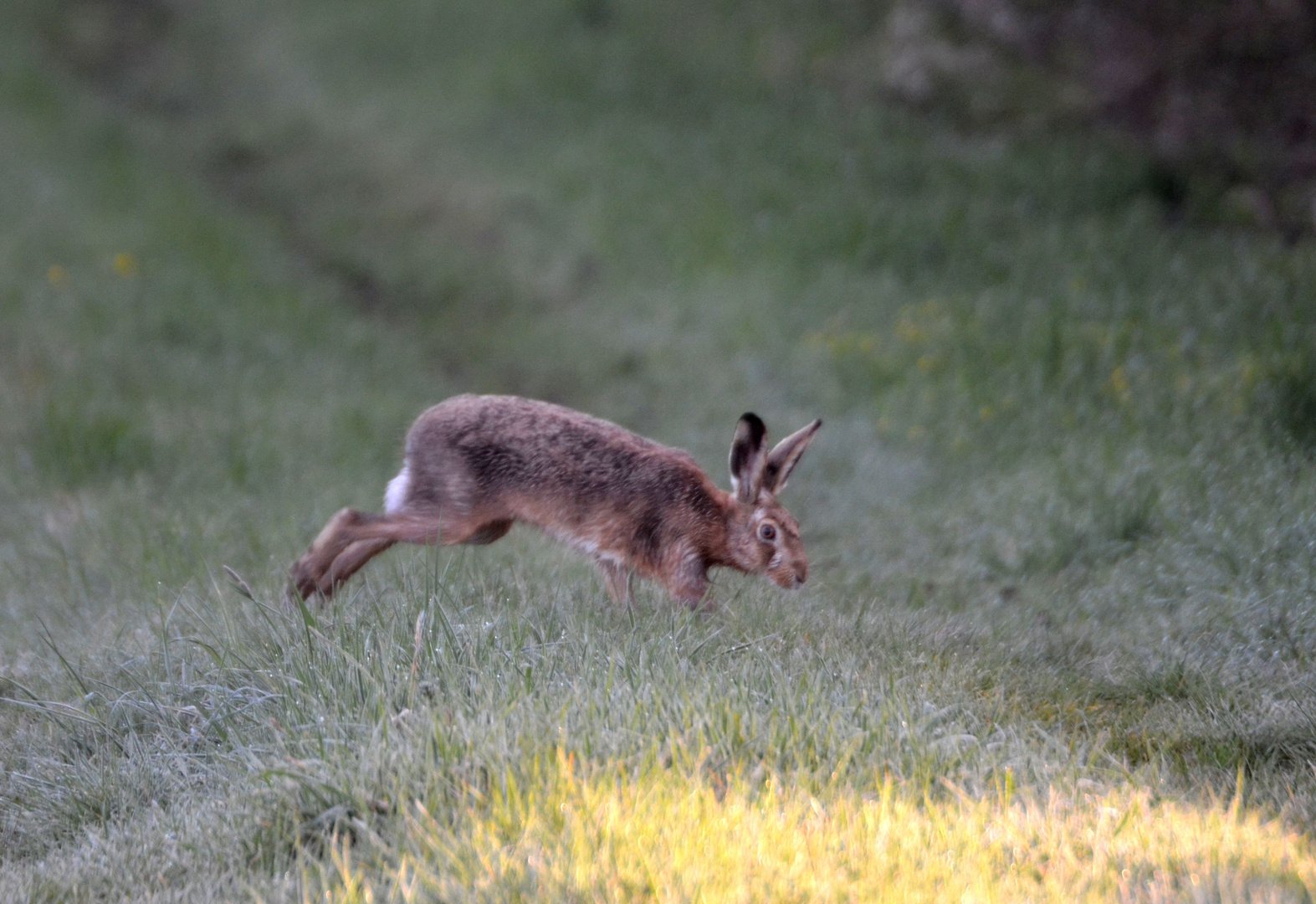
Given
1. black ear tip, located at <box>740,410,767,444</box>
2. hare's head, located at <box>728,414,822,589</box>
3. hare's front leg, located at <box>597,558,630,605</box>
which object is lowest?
hare's front leg, located at <box>597,558,630,605</box>

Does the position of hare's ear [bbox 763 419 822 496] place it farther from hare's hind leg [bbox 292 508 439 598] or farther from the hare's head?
hare's hind leg [bbox 292 508 439 598]

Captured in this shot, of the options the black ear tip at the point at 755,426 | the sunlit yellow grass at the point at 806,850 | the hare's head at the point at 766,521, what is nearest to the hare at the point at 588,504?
the hare's head at the point at 766,521

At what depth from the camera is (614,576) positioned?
572 cm

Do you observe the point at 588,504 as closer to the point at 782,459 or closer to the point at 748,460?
the point at 748,460

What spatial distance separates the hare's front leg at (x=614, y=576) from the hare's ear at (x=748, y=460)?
64 centimetres

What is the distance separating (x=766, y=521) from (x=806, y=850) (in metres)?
2.58

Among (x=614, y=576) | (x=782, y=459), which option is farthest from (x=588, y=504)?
(x=782, y=459)

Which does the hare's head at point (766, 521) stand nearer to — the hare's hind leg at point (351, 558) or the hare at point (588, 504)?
the hare at point (588, 504)

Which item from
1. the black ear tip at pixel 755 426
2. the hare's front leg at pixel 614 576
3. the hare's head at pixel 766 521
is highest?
the black ear tip at pixel 755 426

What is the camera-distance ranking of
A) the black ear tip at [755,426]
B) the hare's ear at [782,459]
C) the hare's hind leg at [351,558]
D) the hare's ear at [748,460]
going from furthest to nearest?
1. the hare's hind leg at [351,558]
2. the hare's ear at [782,459]
3. the hare's ear at [748,460]
4. the black ear tip at [755,426]

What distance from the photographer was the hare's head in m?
5.56

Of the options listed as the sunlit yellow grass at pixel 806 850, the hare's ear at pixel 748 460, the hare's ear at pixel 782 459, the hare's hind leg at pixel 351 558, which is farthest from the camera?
the hare's hind leg at pixel 351 558

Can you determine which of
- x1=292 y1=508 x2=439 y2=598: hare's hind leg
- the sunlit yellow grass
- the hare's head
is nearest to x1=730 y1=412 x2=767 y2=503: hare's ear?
the hare's head

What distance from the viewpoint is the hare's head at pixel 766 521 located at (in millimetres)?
5559
